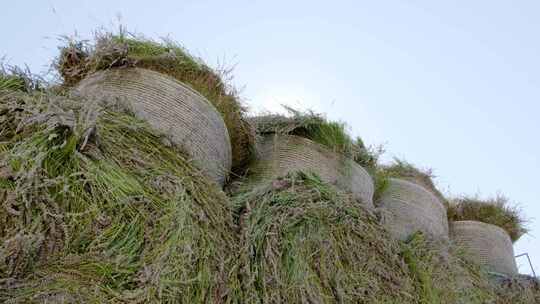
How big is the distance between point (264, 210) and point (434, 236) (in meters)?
1.10

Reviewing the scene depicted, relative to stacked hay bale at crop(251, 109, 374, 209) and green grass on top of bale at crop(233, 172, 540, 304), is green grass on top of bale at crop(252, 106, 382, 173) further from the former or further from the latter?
green grass on top of bale at crop(233, 172, 540, 304)

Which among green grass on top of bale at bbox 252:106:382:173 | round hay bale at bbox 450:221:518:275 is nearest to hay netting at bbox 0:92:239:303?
green grass on top of bale at bbox 252:106:382:173

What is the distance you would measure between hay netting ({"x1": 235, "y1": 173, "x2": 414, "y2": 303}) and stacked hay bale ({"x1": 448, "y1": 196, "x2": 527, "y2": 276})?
0.91 m

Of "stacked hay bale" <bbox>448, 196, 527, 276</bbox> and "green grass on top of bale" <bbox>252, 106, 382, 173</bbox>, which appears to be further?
"stacked hay bale" <bbox>448, 196, 527, 276</bbox>

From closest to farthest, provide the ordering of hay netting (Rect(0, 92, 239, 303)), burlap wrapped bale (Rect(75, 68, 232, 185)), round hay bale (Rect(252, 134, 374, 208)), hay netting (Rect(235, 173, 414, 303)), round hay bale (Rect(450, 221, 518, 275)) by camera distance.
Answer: hay netting (Rect(0, 92, 239, 303)) → hay netting (Rect(235, 173, 414, 303)) → burlap wrapped bale (Rect(75, 68, 232, 185)) → round hay bale (Rect(252, 134, 374, 208)) → round hay bale (Rect(450, 221, 518, 275))

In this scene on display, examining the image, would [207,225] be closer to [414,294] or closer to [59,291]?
[59,291]

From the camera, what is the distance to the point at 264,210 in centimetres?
197

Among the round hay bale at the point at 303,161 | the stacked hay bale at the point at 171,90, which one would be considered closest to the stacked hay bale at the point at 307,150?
the round hay bale at the point at 303,161

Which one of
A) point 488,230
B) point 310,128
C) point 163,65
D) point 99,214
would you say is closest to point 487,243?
point 488,230

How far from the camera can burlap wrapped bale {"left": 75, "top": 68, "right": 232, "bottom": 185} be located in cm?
202

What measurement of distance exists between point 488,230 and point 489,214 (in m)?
0.31

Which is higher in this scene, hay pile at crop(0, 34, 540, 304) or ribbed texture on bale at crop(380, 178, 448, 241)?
ribbed texture on bale at crop(380, 178, 448, 241)

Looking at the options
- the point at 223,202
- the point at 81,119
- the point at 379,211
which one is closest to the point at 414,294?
the point at 379,211

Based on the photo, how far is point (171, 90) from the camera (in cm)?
211
